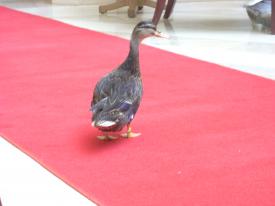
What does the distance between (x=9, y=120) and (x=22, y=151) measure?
0.98ft

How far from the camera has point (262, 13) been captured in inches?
150

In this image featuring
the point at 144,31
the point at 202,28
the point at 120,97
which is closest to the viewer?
the point at 120,97

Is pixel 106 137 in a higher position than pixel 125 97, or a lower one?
lower

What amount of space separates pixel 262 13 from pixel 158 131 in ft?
7.39

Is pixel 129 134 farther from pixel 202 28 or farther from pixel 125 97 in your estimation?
pixel 202 28

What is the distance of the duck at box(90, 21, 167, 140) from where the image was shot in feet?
5.28

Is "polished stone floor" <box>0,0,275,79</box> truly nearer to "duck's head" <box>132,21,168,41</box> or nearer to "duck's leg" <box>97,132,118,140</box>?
"duck's head" <box>132,21,168,41</box>

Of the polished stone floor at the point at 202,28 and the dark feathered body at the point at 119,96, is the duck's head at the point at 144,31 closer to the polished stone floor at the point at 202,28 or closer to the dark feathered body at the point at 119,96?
the dark feathered body at the point at 119,96

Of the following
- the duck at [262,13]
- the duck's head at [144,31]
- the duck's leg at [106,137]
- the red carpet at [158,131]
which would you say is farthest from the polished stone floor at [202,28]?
the duck's leg at [106,137]

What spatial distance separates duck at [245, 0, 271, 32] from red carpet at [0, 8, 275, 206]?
1075 millimetres

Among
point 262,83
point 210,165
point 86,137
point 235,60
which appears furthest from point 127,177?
point 235,60

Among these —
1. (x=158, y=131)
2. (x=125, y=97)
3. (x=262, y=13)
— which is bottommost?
(x=262, y=13)

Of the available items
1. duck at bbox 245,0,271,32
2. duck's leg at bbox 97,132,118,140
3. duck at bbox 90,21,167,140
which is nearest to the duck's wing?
duck at bbox 90,21,167,140

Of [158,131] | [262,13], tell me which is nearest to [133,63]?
[158,131]
